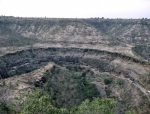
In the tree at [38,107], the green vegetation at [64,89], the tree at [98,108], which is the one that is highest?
the tree at [38,107]

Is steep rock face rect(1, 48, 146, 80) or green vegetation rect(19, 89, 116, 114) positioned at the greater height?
green vegetation rect(19, 89, 116, 114)

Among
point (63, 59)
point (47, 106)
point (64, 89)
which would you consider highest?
point (47, 106)

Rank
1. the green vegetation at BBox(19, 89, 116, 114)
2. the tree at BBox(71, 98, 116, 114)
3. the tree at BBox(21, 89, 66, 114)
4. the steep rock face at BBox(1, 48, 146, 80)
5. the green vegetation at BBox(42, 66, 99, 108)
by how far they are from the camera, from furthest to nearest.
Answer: the steep rock face at BBox(1, 48, 146, 80), the green vegetation at BBox(42, 66, 99, 108), the tree at BBox(71, 98, 116, 114), the green vegetation at BBox(19, 89, 116, 114), the tree at BBox(21, 89, 66, 114)

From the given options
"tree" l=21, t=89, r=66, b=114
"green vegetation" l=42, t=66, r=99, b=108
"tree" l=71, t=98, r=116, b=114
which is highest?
"tree" l=21, t=89, r=66, b=114

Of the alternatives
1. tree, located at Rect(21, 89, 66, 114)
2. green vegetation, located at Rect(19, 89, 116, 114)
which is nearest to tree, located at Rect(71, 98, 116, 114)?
green vegetation, located at Rect(19, 89, 116, 114)

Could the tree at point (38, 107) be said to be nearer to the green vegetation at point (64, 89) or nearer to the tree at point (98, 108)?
the tree at point (98, 108)

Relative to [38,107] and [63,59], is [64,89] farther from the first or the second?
[63,59]

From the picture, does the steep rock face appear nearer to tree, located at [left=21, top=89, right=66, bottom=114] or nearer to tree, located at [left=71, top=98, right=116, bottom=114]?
tree, located at [left=71, top=98, right=116, bottom=114]

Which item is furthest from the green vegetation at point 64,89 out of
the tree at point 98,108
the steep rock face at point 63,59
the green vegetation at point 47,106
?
the green vegetation at point 47,106

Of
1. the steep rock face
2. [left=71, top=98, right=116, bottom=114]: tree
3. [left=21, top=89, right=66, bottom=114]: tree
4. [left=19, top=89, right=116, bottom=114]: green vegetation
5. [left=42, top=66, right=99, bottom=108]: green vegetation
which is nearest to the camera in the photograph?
[left=21, top=89, right=66, bottom=114]: tree

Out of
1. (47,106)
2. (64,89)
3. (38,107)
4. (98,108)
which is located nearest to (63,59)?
(64,89)

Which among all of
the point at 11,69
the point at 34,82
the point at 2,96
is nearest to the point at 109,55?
the point at 11,69
